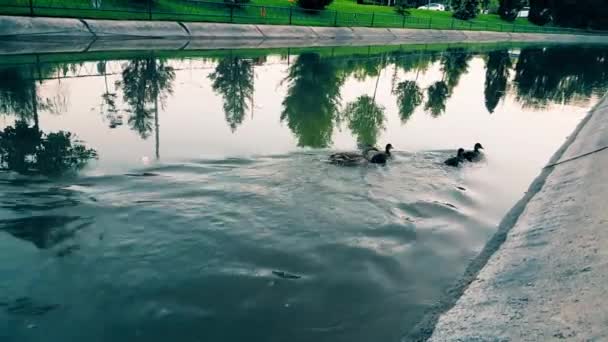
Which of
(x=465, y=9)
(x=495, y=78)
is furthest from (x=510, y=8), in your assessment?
(x=495, y=78)

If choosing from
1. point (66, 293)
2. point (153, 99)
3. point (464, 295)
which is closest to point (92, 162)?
point (66, 293)

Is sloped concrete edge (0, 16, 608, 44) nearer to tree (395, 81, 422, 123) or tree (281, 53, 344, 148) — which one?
tree (281, 53, 344, 148)

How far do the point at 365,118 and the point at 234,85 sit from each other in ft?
19.3

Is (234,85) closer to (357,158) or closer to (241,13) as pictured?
(357,158)

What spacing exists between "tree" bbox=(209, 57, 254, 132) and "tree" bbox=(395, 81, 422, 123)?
18.4 ft

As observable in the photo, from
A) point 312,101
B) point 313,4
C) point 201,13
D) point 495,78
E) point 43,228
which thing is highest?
point 313,4

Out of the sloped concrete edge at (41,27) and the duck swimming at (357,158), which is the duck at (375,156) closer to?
the duck swimming at (357,158)

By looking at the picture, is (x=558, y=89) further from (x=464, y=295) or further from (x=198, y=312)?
(x=198, y=312)

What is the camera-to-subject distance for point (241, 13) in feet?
133

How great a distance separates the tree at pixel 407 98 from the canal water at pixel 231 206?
0.97ft

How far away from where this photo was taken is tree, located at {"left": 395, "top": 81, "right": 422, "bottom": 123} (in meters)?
16.5

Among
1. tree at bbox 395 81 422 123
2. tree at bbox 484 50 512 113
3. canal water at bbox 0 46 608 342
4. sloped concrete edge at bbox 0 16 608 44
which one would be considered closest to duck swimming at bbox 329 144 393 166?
canal water at bbox 0 46 608 342

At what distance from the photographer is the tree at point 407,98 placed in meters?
16.5

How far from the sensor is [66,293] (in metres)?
5.00
